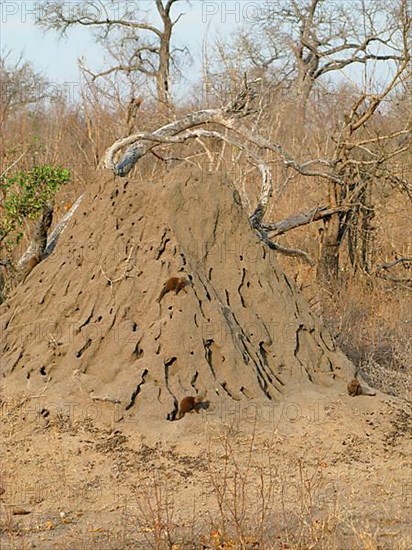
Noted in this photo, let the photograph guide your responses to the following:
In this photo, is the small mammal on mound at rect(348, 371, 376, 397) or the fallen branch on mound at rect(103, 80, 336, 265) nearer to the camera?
the small mammal on mound at rect(348, 371, 376, 397)

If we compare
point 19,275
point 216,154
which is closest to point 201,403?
point 19,275

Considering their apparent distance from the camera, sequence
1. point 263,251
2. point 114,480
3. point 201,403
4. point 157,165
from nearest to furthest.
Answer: point 114,480
point 201,403
point 263,251
point 157,165

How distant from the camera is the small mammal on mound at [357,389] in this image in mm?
6570

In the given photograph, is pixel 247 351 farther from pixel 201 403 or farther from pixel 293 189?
pixel 293 189

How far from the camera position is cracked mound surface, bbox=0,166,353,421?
6219 mm

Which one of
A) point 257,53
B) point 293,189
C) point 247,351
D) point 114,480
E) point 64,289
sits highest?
point 257,53

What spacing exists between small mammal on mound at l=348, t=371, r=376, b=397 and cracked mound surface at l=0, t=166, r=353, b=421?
0.47 ft

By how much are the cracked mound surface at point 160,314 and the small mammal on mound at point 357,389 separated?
0.14 m

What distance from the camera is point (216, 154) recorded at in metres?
14.0

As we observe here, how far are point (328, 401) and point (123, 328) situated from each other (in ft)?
4.98

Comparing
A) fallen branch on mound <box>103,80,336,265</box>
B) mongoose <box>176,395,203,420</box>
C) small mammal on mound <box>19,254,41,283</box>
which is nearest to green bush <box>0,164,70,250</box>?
fallen branch on mound <box>103,80,336,265</box>

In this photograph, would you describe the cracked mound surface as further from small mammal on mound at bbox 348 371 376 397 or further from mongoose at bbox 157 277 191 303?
small mammal on mound at bbox 348 371 376 397

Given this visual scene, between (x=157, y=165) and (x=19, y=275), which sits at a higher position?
(x=157, y=165)

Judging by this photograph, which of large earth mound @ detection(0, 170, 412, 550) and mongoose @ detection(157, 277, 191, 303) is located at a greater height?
mongoose @ detection(157, 277, 191, 303)
